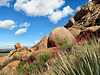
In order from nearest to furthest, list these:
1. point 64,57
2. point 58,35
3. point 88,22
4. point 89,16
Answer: point 64,57
point 58,35
point 88,22
point 89,16

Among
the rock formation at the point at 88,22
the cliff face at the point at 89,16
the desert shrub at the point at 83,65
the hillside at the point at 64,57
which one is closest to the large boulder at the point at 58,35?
the hillside at the point at 64,57

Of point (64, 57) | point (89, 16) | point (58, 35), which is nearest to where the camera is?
point (64, 57)

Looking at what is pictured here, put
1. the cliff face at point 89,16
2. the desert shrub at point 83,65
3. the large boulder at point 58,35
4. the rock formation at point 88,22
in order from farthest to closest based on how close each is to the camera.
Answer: the cliff face at point 89,16 → the large boulder at point 58,35 → the rock formation at point 88,22 → the desert shrub at point 83,65

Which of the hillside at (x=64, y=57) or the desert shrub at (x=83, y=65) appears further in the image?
the hillside at (x=64, y=57)

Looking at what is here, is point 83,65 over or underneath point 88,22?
underneath

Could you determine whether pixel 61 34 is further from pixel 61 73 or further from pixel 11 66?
pixel 61 73

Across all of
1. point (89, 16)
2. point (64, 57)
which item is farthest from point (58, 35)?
point (89, 16)

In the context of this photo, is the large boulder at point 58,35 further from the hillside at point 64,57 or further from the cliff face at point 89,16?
the cliff face at point 89,16

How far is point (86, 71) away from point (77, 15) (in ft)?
130

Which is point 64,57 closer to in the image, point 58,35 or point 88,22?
point 58,35

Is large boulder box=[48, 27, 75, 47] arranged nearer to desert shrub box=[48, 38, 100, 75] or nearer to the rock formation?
the rock formation

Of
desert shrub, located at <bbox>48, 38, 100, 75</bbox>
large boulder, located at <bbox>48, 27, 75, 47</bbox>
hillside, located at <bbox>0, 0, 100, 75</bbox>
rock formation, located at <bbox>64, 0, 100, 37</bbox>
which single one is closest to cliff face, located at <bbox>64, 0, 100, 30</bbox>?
rock formation, located at <bbox>64, 0, 100, 37</bbox>

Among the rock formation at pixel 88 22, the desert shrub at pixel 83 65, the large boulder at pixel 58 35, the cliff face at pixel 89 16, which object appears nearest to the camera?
the desert shrub at pixel 83 65

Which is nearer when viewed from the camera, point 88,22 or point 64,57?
point 64,57
